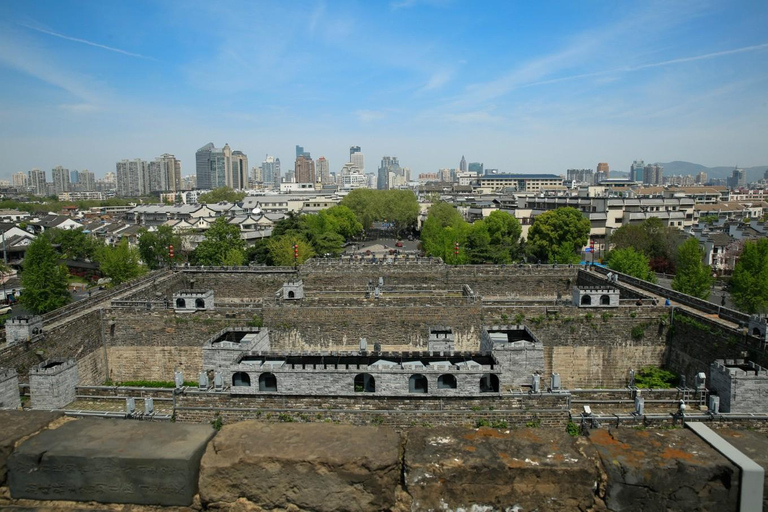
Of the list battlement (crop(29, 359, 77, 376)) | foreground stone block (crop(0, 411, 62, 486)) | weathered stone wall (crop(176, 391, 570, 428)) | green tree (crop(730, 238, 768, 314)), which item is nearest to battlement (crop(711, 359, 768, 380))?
weathered stone wall (crop(176, 391, 570, 428))

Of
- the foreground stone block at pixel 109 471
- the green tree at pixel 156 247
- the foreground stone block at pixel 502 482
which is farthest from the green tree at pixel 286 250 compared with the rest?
the foreground stone block at pixel 502 482

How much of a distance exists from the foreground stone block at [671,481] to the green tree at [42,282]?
3786 cm

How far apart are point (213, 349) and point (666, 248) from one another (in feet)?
155

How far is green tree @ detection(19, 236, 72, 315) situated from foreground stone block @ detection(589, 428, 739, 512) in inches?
1491

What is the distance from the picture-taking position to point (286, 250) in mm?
49000

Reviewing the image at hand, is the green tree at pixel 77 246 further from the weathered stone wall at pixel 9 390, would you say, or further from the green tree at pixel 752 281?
the green tree at pixel 752 281

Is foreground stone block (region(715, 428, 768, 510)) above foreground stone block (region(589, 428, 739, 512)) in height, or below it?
above

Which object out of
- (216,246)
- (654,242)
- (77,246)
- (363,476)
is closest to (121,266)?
(216,246)

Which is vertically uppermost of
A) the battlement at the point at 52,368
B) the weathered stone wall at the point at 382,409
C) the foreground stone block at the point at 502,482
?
the foreground stone block at the point at 502,482

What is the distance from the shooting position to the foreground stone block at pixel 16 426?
4504mm

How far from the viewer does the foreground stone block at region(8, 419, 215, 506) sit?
430 centimetres

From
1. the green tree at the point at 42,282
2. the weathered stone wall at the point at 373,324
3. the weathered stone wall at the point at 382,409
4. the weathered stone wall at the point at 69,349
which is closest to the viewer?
the weathered stone wall at the point at 382,409

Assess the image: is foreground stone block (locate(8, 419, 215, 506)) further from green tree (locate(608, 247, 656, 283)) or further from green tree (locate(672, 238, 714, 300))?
green tree (locate(608, 247, 656, 283))

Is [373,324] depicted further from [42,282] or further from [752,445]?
[42,282]
